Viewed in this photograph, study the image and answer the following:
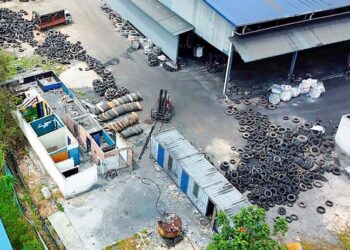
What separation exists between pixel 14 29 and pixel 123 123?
57.6 feet

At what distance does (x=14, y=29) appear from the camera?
43469mm

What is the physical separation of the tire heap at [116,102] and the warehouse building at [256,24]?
6.14 metres

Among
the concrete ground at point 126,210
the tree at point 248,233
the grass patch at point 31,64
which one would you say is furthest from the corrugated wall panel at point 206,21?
the tree at point 248,233

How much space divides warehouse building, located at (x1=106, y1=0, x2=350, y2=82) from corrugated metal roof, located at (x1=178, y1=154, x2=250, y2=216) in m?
9.19

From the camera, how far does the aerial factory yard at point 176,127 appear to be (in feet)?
86.8

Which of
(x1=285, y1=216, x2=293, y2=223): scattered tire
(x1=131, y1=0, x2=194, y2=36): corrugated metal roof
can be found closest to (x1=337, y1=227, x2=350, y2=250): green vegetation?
(x1=285, y1=216, x2=293, y2=223): scattered tire

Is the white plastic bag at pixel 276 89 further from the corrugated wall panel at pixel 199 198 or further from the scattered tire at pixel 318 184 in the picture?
the corrugated wall panel at pixel 199 198

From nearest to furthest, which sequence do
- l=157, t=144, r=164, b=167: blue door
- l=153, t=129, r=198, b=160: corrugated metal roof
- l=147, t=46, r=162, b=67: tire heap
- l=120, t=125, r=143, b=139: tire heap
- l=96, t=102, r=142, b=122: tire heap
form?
l=153, t=129, r=198, b=160: corrugated metal roof
l=157, t=144, r=164, b=167: blue door
l=120, t=125, r=143, b=139: tire heap
l=96, t=102, r=142, b=122: tire heap
l=147, t=46, r=162, b=67: tire heap

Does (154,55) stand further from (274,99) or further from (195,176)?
(195,176)

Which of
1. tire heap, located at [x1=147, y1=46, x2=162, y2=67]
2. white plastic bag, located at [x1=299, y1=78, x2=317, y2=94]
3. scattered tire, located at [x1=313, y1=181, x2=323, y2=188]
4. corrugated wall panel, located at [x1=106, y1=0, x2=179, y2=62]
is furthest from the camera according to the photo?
tire heap, located at [x1=147, y1=46, x2=162, y2=67]

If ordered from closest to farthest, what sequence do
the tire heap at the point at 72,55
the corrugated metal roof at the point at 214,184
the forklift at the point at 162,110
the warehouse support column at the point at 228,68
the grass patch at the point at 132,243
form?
the grass patch at the point at 132,243 < the corrugated metal roof at the point at 214,184 < the forklift at the point at 162,110 < the warehouse support column at the point at 228,68 < the tire heap at the point at 72,55

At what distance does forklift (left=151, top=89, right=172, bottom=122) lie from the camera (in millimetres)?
34031

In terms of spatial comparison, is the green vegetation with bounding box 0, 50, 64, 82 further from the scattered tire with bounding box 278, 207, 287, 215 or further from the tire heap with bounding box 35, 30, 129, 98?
the scattered tire with bounding box 278, 207, 287, 215

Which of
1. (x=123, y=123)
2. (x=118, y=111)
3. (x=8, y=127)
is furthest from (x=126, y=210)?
(x=8, y=127)
